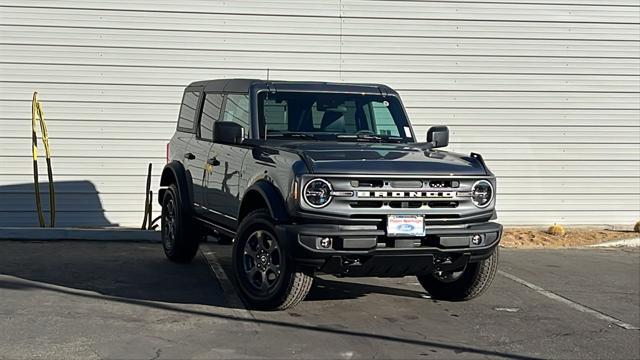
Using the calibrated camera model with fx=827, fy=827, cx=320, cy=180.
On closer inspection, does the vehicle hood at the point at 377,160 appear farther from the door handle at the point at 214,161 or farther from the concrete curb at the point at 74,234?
the concrete curb at the point at 74,234

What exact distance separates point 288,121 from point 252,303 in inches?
70.6

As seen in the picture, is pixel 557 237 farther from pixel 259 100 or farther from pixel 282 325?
pixel 282 325

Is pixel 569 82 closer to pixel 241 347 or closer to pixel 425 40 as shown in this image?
pixel 425 40

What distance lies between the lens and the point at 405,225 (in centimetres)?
645

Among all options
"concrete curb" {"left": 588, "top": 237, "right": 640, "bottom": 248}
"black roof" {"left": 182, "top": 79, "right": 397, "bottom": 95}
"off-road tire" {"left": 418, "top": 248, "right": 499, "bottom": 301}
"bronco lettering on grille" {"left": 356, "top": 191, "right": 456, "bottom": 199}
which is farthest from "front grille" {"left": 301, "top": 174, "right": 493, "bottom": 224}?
"concrete curb" {"left": 588, "top": 237, "right": 640, "bottom": 248}

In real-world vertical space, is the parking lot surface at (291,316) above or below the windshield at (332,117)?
below

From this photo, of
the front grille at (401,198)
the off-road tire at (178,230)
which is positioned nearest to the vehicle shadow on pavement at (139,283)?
the off-road tire at (178,230)

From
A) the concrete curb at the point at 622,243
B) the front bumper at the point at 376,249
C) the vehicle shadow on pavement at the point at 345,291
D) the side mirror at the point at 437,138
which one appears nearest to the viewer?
the front bumper at the point at 376,249

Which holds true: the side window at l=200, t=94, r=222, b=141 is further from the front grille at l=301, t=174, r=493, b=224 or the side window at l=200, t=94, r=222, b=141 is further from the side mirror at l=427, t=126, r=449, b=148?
the front grille at l=301, t=174, r=493, b=224

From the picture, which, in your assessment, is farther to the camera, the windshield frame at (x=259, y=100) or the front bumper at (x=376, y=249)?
the windshield frame at (x=259, y=100)

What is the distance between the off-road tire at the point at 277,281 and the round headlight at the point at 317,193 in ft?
1.34

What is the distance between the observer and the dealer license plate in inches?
253

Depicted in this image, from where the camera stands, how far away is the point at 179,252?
9.09 meters

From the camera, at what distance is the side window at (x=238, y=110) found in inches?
309
